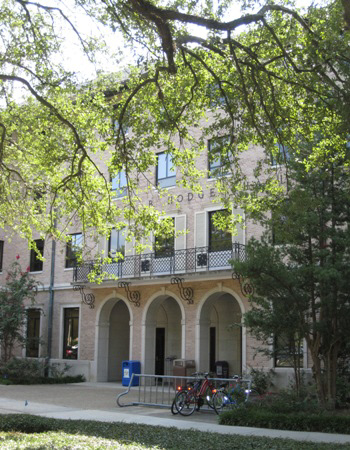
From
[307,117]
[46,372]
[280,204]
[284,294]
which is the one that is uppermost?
[307,117]

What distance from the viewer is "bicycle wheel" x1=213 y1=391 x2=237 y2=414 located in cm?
1539

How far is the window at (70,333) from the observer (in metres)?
29.9

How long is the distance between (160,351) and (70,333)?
4.81 m

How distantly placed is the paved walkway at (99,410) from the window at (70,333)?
429 cm

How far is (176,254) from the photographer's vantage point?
83.3ft

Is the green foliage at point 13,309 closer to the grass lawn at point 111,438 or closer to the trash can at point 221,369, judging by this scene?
the trash can at point 221,369

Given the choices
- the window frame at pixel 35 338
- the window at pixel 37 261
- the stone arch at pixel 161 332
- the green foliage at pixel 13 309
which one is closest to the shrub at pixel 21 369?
the green foliage at pixel 13 309

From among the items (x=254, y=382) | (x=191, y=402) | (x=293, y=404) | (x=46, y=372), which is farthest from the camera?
(x=46, y=372)

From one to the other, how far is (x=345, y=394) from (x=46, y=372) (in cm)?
1735

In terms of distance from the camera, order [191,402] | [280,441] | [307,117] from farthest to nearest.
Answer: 1. [191,402]
2. [307,117]
3. [280,441]

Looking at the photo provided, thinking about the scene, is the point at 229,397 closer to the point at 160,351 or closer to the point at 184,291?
the point at 184,291

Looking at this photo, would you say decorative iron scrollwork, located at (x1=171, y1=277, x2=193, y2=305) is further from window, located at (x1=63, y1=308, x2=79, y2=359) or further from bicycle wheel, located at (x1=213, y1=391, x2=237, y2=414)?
bicycle wheel, located at (x1=213, y1=391, x2=237, y2=414)

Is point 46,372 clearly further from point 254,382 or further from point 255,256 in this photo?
point 255,256

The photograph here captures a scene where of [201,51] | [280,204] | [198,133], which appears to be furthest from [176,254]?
[201,51]
